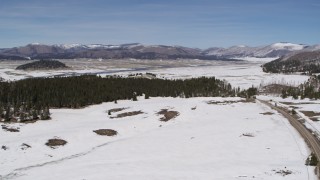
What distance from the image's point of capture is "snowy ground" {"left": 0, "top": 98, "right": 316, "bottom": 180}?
63.0 m

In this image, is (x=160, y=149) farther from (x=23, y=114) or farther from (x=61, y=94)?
(x=61, y=94)

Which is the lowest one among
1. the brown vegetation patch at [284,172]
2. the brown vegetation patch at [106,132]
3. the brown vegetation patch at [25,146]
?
the brown vegetation patch at [106,132]

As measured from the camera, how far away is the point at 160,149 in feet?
267

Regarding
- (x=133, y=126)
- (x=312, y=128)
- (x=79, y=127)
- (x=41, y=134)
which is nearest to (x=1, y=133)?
(x=41, y=134)

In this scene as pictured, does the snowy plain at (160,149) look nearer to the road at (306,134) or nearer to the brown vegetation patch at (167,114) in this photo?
the road at (306,134)

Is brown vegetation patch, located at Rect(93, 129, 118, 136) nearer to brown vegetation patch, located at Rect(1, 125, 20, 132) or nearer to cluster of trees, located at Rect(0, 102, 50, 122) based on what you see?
brown vegetation patch, located at Rect(1, 125, 20, 132)

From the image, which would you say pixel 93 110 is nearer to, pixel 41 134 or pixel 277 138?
pixel 41 134

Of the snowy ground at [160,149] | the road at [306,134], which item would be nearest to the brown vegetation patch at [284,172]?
the snowy ground at [160,149]

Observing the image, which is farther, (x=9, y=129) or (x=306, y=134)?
(x=9, y=129)

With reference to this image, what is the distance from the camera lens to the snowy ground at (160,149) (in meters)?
63.0

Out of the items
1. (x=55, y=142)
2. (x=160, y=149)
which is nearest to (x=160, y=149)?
(x=160, y=149)

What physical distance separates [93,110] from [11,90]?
133 feet

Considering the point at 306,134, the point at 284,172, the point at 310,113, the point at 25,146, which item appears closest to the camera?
the point at 284,172

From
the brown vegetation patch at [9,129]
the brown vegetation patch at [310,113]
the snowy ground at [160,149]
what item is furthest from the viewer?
the brown vegetation patch at [310,113]
